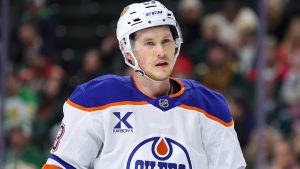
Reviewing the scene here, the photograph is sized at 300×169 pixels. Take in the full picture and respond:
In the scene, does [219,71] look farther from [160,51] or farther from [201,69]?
[160,51]

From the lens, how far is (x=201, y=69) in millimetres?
6684

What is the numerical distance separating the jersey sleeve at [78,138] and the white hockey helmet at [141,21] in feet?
0.76

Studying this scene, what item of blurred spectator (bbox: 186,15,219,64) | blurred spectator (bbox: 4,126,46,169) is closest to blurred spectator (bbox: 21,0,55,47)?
blurred spectator (bbox: 4,126,46,169)

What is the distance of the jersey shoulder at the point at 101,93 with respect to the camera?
10.1 feet

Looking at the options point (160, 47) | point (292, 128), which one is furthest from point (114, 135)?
point (292, 128)

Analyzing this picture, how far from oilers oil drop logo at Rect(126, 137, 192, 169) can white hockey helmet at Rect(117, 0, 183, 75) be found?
0.27 m

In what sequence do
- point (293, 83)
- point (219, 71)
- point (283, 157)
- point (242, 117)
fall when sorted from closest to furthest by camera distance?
point (283, 157)
point (242, 117)
point (293, 83)
point (219, 71)

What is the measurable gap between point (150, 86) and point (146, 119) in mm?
141

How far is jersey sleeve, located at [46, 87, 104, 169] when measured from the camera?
3.05 m

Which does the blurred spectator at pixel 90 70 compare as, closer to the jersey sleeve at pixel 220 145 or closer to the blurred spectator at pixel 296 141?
the blurred spectator at pixel 296 141

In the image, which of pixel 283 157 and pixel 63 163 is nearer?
pixel 63 163

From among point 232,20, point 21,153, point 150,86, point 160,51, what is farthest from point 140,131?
point 232,20

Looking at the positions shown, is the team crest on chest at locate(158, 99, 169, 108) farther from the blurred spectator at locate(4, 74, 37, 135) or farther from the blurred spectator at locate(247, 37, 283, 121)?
the blurred spectator at locate(4, 74, 37, 135)

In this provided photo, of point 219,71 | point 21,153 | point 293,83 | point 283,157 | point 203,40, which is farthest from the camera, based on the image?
Answer: point 203,40
